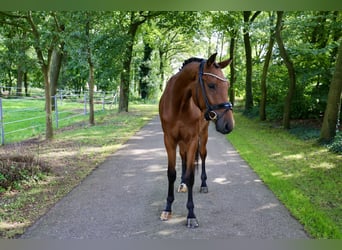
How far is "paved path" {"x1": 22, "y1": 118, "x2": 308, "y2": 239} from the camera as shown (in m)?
2.36

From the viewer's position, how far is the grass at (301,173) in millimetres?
2617

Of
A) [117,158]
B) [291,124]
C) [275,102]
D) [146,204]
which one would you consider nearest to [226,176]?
[146,204]

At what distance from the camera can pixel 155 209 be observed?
2.81 meters

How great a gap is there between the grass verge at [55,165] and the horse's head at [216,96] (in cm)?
171

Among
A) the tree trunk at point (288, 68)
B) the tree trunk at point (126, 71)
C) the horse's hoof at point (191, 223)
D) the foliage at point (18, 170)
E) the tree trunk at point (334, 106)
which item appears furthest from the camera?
the tree trunk at point (126, 71)

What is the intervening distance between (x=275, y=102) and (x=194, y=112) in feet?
23.5

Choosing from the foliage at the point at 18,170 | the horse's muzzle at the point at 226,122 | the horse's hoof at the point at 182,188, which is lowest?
the horse's hoof at the point at 182,188

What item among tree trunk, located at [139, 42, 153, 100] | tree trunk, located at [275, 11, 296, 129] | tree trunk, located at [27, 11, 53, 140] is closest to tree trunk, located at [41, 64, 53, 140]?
tree trunk, located at [27, 11, 53, 140]

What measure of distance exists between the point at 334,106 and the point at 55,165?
4.90 meters

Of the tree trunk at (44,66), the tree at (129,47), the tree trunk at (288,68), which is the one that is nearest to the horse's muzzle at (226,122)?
the tree trunk at (44,66)

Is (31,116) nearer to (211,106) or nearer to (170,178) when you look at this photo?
(170,178)

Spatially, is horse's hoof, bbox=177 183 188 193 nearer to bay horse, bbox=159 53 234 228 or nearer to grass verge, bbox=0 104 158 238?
bay horse, bbox=159 53 234 228


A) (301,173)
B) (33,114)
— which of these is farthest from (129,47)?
(301,173)

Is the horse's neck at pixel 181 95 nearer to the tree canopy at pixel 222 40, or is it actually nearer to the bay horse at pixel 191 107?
the bay horse at pixel 191 107
